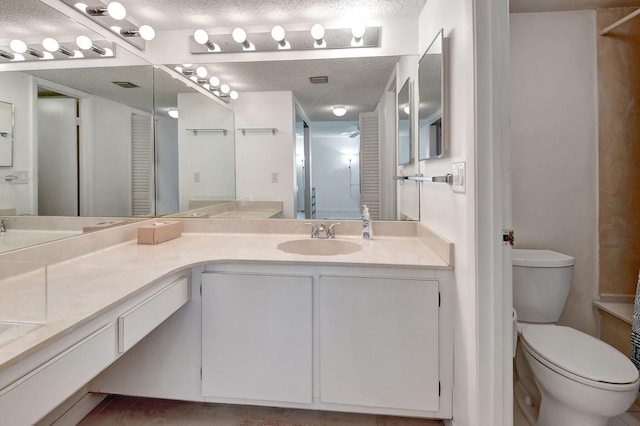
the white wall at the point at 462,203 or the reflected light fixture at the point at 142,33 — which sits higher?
the reflected light fixture at the point at 142,33

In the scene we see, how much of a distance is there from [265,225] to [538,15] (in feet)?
6.62

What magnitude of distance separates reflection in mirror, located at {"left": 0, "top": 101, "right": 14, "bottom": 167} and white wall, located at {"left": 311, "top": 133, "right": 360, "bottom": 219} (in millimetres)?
1417

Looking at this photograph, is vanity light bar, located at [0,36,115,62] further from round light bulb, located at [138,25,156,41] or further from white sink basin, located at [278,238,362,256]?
white sink basin, located at [278,238,362,256]

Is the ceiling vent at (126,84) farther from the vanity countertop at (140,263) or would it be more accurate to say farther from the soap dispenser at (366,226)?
the soap dispenser at (366,226)

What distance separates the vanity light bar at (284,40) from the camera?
1884 mm

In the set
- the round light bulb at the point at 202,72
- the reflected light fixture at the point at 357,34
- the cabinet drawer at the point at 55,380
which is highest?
the reflected light fixture at the point at 357,34

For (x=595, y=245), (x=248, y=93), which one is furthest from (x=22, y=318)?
(x=595, y=245)

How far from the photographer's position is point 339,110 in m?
2.05

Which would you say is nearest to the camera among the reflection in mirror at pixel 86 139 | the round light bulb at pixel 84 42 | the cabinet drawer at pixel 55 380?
the cabinet drawer at pixel 55 380

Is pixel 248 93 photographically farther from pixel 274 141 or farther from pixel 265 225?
pixel 265 225

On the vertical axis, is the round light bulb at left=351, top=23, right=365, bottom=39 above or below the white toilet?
above

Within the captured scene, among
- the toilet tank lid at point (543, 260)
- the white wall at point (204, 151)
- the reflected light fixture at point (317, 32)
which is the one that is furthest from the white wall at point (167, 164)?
the toilet tank lid at point (543, 260)

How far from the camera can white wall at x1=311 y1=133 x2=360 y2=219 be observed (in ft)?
6.70

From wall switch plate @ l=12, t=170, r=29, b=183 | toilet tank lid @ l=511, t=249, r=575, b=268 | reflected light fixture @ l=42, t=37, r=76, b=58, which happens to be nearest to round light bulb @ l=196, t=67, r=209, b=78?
reflected light fixture @ l=42, t=37, r=76, b=58
